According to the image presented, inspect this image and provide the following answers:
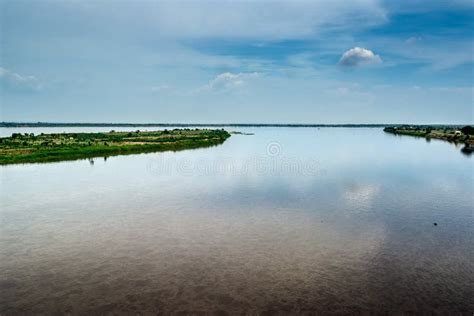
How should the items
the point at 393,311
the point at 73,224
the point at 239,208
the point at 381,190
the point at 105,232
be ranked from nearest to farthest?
the point at 393,311
the point at 105,232
the point at 73,224
the point at 239,208
the point at 381,190

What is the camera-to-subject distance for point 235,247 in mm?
14805

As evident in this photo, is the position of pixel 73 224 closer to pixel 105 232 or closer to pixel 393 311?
pixel 105 232

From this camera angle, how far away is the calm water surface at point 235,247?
35.0 ft

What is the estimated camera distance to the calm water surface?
35.0ft

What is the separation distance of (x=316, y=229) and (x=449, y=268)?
18.9ft

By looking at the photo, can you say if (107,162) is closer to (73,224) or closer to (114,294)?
(73,224)

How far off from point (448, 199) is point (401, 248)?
11.1m

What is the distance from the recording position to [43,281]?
11.7 meters

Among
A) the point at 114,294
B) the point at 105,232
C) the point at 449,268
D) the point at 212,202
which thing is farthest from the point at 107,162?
the point at 449,268

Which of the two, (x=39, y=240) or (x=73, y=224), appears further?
(x=73, y=224)

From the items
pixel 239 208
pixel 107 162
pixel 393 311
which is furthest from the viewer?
pixel 107 162

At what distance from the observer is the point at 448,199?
75.9 feet

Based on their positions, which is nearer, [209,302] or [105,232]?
[209,302]

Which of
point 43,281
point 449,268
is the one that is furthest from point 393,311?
point 43,281
